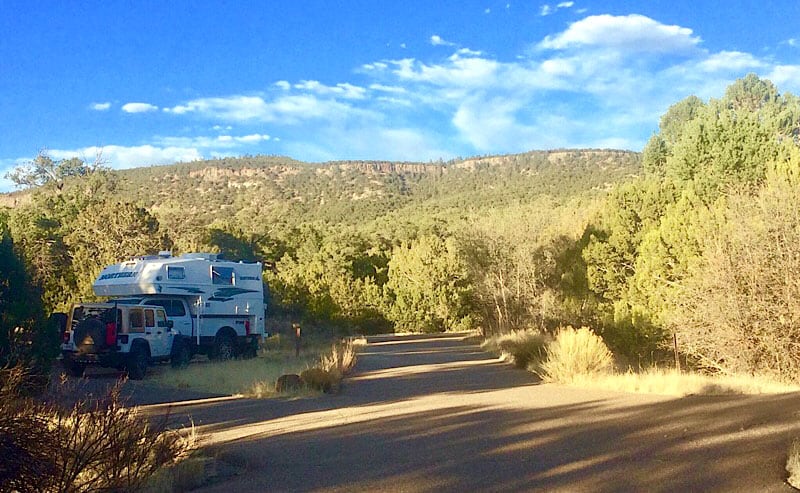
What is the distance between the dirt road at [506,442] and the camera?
7367 mm

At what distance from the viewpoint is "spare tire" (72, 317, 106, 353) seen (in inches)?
743

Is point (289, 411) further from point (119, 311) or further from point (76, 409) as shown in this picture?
point (119, 311)

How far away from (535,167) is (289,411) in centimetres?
10648

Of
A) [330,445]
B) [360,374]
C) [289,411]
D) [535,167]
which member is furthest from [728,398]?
[535,167]

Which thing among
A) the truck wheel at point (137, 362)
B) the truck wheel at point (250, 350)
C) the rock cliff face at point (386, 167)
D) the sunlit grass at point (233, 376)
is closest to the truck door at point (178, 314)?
the sunlit grass at point (233, 376)

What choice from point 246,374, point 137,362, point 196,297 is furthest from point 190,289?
point 246,374

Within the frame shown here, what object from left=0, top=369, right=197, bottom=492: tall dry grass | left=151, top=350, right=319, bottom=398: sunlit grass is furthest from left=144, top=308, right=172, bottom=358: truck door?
left=0, top=369, right=197, bottom=492: tall dry grass

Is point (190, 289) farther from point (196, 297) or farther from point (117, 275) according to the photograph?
point (117, 275)

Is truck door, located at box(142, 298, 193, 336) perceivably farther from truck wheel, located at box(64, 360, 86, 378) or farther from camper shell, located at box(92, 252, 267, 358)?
truck wheel, located at box(64, 360, 86, 378)

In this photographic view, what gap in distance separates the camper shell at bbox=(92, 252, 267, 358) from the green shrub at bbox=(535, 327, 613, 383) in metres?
11.4

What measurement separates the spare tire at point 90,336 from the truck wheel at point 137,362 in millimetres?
899

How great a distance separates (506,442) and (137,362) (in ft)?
43.0

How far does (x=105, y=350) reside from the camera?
19000 mm

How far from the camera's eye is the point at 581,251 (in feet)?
98.1
